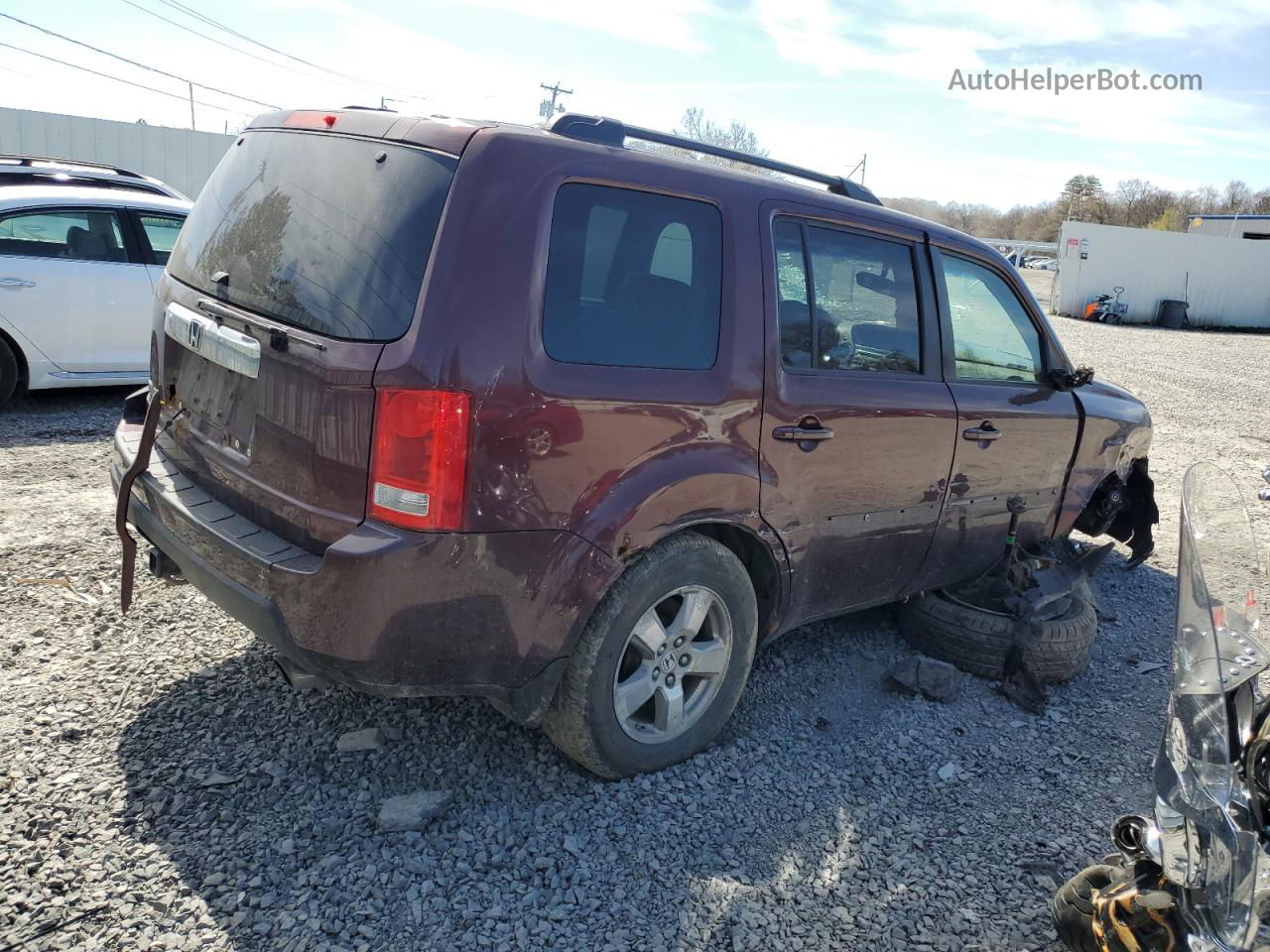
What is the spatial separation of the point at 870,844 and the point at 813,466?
1277 millimetres

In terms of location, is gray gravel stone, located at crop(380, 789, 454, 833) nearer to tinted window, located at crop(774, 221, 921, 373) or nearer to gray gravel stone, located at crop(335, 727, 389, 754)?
gray gravel stone, located at crop(335, 727, 389, 754)

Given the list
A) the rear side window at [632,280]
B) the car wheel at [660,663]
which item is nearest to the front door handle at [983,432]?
the car wheel at [660,663]

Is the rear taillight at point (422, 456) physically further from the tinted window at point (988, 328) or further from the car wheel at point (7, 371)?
the car wheel at point (7, 371)

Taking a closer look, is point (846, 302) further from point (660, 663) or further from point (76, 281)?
point (76, 281)

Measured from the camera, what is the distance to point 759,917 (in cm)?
259

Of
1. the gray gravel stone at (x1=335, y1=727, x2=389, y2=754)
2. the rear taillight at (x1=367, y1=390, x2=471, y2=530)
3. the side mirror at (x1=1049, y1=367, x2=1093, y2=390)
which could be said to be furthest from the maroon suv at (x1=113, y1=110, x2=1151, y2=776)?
the side mirror at (x1=1049, y1=367, x2=1093, y2=390)

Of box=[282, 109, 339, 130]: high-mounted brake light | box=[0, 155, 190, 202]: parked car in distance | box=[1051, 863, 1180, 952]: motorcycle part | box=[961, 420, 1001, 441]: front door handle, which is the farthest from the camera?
box=[0, 155, 190, 202]: parked car in distance

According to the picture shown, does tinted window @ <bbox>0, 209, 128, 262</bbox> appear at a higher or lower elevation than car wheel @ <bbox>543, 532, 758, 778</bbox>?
higher

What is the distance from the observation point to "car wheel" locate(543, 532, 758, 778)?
2875 millimetres

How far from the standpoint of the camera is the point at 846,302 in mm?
3541

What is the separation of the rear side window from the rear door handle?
39cm

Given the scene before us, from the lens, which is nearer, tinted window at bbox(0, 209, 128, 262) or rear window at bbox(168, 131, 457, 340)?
rear window at bbox(168, 131, 457, 340)

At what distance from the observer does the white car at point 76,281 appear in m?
6.85

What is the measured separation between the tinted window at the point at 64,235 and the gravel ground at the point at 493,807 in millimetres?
3710
